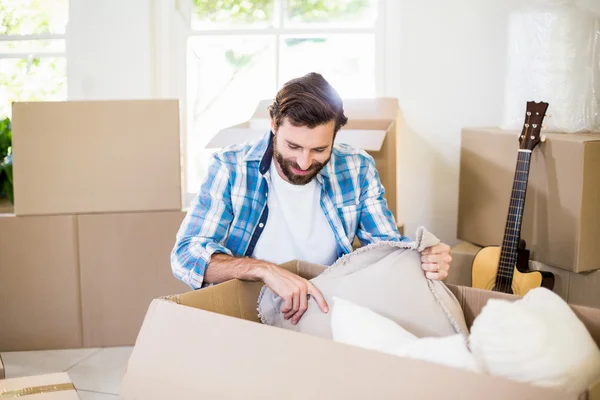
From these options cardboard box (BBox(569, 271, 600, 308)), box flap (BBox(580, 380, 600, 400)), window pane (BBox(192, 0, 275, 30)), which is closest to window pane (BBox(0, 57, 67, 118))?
window pane (BBox(192, 0, 275, 30))

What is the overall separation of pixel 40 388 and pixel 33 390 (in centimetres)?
1

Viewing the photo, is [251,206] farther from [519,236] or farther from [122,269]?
[122,269]

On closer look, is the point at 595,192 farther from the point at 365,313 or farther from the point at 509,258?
the point at 365,313

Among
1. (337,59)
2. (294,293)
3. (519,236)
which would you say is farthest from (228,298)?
(337,59)

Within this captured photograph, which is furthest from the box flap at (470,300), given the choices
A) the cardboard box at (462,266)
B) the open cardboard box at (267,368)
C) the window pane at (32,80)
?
the window pane at (32,80)

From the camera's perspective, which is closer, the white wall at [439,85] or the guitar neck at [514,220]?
the guitar neck at [514,220]

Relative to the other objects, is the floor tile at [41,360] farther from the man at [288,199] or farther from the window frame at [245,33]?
the man at [288,199]

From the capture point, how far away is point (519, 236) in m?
1.99

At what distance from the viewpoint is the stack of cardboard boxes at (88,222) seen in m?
2.27

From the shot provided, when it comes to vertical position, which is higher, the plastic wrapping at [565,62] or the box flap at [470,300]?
the plastic wrapping at [565,62]

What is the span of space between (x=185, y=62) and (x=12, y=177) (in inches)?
31.6

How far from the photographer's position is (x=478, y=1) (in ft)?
8.17

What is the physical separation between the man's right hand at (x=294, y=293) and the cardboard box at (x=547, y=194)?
3.29ft

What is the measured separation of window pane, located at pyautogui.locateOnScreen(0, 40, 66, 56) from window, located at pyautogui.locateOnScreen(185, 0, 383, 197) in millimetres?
554
